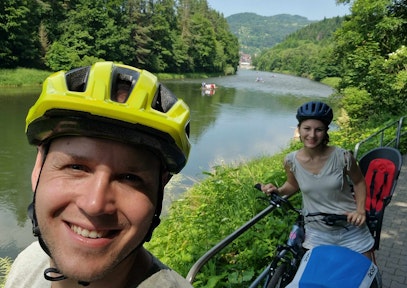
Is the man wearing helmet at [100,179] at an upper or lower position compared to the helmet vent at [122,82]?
lower

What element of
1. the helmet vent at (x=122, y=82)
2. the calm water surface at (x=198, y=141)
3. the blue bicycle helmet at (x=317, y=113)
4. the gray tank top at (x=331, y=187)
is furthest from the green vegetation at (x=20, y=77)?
the helmet vent at (x=122, y=82)

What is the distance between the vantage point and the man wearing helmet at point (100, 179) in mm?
1099

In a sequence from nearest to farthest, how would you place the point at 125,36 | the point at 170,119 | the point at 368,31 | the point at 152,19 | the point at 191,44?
the point at 170,119 < the point at 368,31 < the point at 125,36 < the point at 152,19 < the point at 191,44

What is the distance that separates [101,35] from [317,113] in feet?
154

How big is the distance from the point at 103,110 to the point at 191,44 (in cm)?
7012

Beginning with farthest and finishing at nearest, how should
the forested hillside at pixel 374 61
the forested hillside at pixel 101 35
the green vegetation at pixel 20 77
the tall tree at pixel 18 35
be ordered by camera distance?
the forested hillside at pixel 101 35
the tall tree at pixel 18 35
the green vegetation at pixel 20 77
the forested hillside at pixel 374 61

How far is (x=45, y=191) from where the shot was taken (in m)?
1.15

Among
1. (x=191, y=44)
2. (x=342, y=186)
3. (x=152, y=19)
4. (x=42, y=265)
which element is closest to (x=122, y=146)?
(x=42, y=265)

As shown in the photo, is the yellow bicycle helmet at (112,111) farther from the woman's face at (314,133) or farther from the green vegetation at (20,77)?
the green vegetation at (20,77)

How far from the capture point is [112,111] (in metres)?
1.13

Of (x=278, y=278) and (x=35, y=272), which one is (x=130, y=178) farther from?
(x=278, y=278)

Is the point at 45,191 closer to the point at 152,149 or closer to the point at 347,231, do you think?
the point at 152,149

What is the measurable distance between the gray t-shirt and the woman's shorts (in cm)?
199

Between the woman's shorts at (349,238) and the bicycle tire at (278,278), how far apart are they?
0.25 metres
